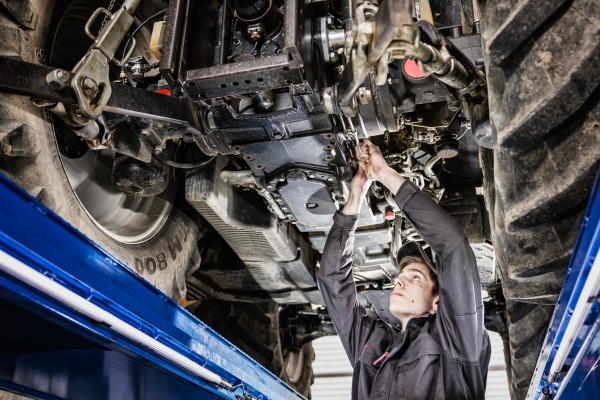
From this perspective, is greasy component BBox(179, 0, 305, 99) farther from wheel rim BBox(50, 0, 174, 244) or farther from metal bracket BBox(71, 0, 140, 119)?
wheel rim BBox(50, 0, 174, 244)

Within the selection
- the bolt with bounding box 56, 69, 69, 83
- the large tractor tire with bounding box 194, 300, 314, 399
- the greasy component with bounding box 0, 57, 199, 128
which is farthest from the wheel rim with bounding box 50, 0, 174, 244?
the large tractor tire with bounding box 194, 300, 314, 399

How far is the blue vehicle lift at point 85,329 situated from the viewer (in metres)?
1.28

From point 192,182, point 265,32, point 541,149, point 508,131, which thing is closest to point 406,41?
point 508,131

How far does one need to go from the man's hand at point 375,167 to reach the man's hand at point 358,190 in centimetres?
4

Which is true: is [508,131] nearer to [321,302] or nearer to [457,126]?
[457,126]

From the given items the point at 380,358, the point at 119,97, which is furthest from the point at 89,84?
the point at 380,358

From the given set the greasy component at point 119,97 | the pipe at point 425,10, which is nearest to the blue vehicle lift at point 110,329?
the greasy component at point 119,97

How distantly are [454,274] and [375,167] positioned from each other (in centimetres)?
51

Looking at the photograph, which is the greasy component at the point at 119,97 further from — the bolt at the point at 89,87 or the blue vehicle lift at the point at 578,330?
the blue vehicle lift at the point at 578,330

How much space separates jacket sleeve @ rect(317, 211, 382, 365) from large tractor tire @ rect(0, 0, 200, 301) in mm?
754

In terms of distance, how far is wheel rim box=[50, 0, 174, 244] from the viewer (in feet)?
7.45

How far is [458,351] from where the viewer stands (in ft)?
6.70

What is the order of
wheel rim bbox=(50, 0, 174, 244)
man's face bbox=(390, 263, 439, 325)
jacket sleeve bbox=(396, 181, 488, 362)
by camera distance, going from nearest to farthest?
jacket sleeve bbox=(396, 181, 488, 362)
wheel rim bbox=(50, 0, 174, 244)
man's face bbox=(390, 263, 439, 325)

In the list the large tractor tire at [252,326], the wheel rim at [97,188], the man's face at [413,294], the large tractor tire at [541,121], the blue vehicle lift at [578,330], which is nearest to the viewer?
the blue vehicle lift at [578,330]
